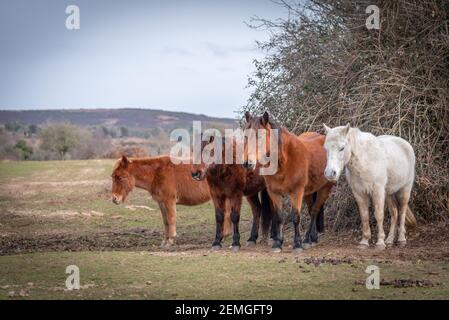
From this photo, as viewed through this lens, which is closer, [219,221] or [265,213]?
[219,221]

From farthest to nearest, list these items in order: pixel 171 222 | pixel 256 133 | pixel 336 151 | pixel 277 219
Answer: pixel 171 222
pixel 277 219
pixel 336 151
pixel 256 133

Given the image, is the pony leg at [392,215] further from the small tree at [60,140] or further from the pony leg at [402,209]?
the small tree at [60,140]

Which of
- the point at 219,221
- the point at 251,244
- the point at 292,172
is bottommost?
the point at 251,244

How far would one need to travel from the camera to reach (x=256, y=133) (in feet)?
33.0

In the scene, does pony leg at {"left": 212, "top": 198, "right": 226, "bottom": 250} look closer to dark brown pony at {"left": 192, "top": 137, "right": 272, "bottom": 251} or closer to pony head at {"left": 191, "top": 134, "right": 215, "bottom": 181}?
dark brown pony at {"left": 192, "top": 137, "right": 272, "bottom": 251}

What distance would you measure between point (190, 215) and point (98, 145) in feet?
70.6

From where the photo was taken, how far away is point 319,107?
507 inches

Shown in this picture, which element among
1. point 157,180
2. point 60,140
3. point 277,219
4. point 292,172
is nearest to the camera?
point 292,172

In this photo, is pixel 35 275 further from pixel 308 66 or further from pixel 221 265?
pixel 308 66

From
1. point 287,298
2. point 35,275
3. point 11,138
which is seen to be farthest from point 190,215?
point 11,138

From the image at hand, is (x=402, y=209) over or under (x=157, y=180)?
under

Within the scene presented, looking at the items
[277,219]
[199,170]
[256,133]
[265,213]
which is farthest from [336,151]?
[265,213]

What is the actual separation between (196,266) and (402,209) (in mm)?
3806

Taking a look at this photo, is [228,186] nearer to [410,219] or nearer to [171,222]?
[171,222]
